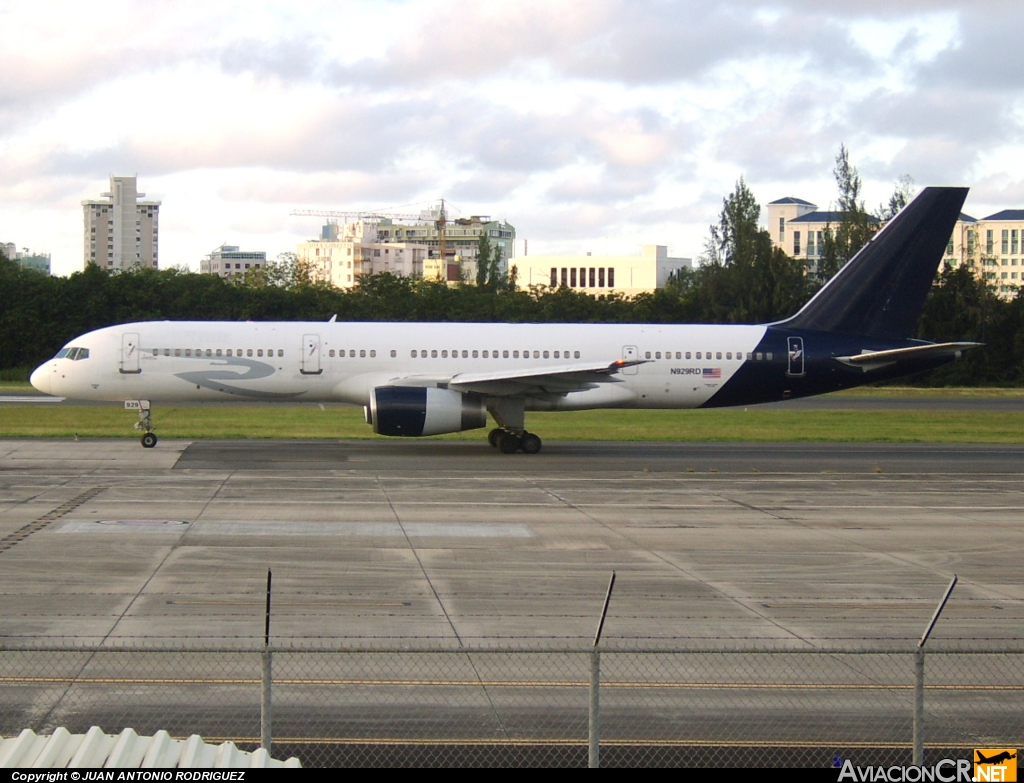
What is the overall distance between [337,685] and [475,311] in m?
78.0

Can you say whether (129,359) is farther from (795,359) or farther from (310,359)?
(795,359)

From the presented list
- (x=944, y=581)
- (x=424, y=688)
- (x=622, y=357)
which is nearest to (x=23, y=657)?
(x=424, y=688)

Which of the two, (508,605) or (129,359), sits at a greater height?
(129,359)

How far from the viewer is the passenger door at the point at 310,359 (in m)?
33.5

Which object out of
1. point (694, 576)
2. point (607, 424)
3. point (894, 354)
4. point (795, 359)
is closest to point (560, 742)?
point (694, 576)

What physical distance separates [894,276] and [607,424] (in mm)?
13245

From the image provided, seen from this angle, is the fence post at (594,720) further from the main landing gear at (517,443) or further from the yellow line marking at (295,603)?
the main landing gear at (517,443)

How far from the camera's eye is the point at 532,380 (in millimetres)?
32219

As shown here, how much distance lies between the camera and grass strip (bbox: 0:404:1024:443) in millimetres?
40062

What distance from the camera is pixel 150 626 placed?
13.1 m

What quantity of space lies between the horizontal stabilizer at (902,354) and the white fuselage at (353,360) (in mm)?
2974

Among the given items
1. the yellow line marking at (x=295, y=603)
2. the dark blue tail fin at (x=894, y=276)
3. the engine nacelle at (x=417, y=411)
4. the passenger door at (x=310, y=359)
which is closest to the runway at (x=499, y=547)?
the yellow line marking at (x=295, y=603)

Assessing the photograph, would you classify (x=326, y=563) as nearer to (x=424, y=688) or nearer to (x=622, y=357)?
(x=424, y=688)

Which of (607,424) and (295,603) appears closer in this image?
(295,603)
